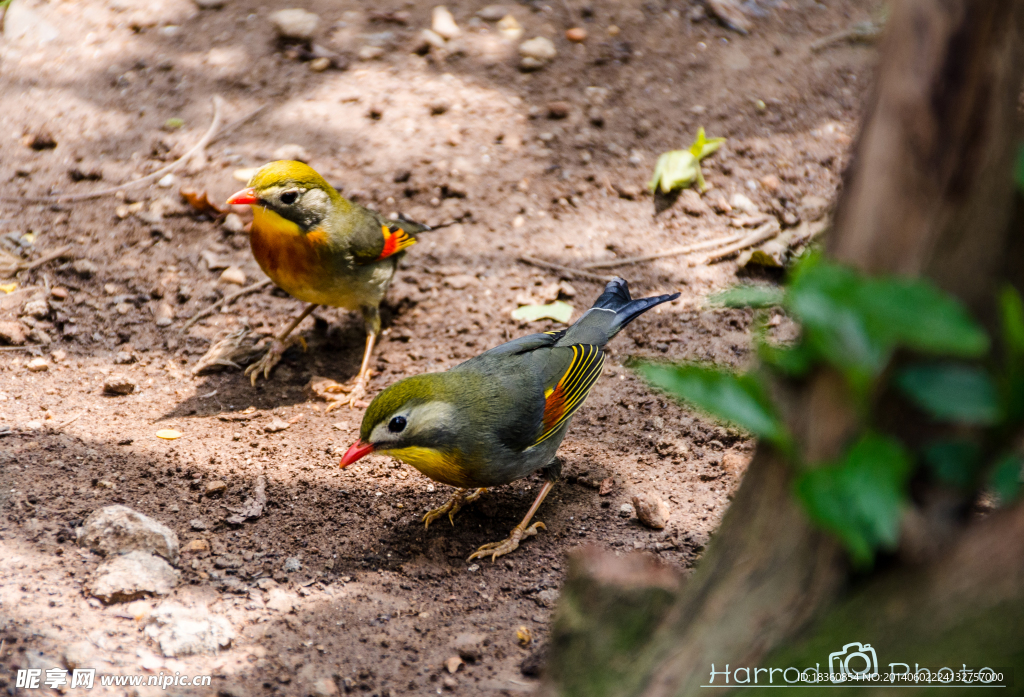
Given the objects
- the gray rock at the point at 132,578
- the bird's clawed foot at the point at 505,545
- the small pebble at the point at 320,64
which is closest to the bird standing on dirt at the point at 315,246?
the bird's clawed foot at the point at 505,545

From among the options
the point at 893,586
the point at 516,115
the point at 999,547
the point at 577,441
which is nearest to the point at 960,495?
the point at 999,547

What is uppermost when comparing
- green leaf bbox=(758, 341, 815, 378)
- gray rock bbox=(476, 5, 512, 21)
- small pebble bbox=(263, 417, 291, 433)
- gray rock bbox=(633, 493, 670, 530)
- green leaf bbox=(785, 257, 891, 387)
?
green leaf bbox=(785, 257, 891, 387)

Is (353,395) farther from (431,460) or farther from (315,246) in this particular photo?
(431,460)

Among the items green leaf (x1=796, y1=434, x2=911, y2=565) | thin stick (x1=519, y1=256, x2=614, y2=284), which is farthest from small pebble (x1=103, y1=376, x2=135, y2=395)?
green leaf (x1=796, y1=434, x2=911, y2=565)

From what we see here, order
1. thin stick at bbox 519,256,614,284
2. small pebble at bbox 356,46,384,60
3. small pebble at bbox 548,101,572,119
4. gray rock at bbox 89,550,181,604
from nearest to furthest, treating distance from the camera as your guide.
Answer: gray rock at bbox 89,550,181,604, thin stick at bbox 519,256,614,284, small pebble at bbox 548,101,572,119, small pebble at bbox 356,46,384,60

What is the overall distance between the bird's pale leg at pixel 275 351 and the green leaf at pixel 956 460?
4283mm

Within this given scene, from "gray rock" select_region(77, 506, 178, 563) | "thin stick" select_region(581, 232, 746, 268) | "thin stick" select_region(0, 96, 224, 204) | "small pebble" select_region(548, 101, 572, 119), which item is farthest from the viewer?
"small pebble" select_region(548, 101, 572, 119)

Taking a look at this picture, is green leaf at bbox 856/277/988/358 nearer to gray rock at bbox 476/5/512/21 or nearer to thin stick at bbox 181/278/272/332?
thin stick at bbox 181/278/272/332

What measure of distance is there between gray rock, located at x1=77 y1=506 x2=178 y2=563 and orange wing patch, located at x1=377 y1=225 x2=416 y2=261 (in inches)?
99.6

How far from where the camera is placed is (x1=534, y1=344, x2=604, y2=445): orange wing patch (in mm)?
4215

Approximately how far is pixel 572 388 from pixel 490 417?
1.89ft

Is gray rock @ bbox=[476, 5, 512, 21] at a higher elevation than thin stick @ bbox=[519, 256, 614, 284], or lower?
higher

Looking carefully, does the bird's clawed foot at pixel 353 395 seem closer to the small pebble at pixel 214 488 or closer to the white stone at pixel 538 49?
the small pebble at pixel 214 488

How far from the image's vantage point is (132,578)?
10.4 ft
